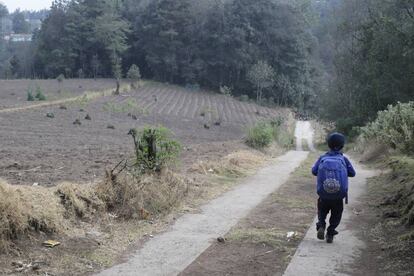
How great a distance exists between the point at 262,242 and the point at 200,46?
85058 millimetres

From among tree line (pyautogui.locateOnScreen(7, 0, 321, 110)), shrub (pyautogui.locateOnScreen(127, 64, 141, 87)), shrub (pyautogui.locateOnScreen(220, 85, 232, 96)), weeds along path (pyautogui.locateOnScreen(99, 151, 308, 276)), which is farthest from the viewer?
tree line (pyautogui.locateOnScreen(7, 0, 321, 110))

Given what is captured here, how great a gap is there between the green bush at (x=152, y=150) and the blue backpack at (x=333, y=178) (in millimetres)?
3595

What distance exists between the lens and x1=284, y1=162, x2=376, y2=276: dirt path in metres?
6.30

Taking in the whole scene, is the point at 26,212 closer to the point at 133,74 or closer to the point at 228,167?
the point at 228,167

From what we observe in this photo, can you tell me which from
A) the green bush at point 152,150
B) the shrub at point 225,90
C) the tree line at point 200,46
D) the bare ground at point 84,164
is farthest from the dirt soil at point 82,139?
the tree line at point 200,46

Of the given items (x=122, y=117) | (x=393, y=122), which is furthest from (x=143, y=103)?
(x=393, y=122)

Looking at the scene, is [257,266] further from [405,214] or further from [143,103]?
[143,103]

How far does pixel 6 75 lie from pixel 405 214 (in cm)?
9397

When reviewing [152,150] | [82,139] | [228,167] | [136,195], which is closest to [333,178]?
[136,195]

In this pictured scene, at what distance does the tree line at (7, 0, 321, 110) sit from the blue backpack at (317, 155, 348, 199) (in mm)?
76270

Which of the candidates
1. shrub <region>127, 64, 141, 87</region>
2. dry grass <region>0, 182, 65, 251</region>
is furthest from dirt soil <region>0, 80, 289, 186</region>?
shrub <region>127, 64, 141, 87</region>

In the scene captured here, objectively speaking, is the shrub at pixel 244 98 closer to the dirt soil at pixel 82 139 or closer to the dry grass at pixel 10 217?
the dirt soil at pixel 82 139

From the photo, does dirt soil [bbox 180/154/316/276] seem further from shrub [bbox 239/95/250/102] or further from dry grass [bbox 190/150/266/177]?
shrub [bbox 239/95/250/102]

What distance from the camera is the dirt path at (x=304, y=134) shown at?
49.5 metres
